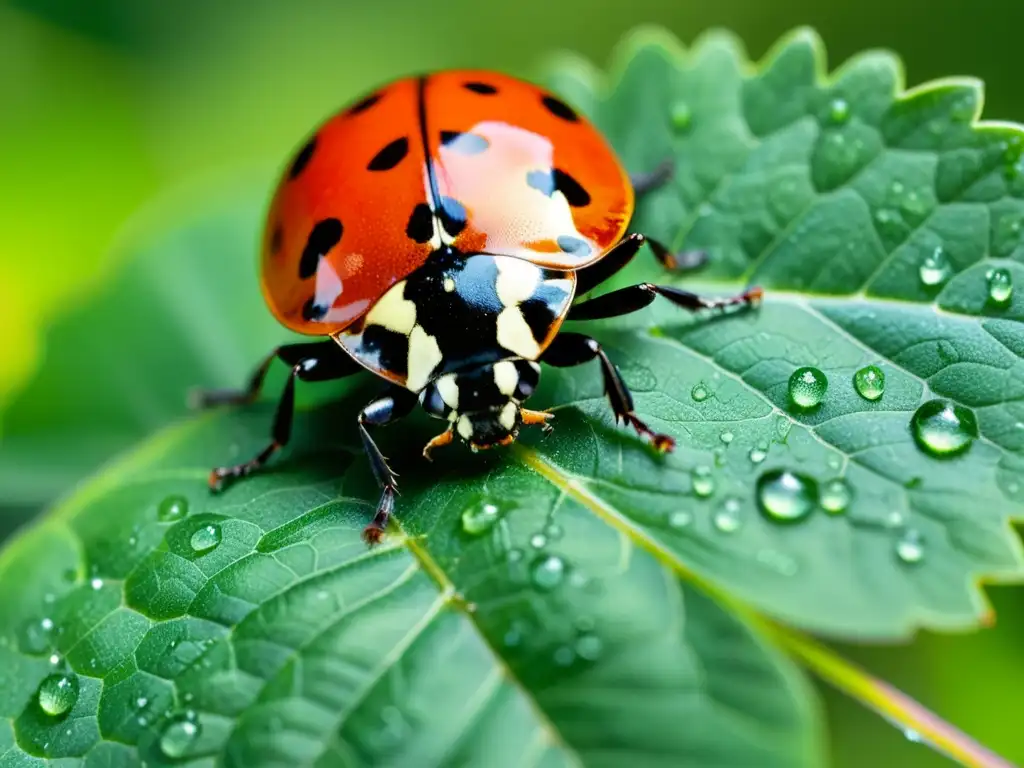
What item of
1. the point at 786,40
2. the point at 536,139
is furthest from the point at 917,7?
the point at 536,139

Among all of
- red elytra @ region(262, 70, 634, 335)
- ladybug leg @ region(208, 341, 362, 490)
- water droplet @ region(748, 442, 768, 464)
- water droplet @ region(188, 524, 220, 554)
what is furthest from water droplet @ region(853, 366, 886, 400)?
water droplet @ region(188, 524, 220, 554)

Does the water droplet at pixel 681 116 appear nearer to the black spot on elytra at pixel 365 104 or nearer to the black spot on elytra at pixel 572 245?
the black spot on elytra at pixel 572 245

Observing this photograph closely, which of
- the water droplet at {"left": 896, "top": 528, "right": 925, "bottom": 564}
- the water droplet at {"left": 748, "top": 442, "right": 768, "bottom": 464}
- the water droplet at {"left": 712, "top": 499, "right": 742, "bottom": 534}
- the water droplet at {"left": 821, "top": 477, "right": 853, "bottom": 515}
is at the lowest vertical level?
the water droplet at {"left": 896, "top": 528, "right": 925, "bottom": 564}

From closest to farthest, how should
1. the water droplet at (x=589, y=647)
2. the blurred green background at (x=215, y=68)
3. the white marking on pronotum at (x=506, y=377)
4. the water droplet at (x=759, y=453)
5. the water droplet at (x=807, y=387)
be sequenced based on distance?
the water droplet at (x=589, y=647)
the water droplet at (x=759, y=453)
the water droplet at (x=807, y=387)
the white marking on pronotum at (x=506, y=377)
the blurred green background at (x=215, y=68)

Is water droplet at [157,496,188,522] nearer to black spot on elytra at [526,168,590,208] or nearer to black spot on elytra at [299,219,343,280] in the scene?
black spot on elytra at [299,219,343,280]

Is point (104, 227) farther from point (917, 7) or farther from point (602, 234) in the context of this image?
point (917, 7)

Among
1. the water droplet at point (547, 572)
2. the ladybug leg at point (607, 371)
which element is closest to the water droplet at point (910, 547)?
the ladybug leg at point (607, 371)

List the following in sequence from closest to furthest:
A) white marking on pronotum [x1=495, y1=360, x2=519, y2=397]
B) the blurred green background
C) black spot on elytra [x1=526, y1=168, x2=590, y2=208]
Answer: white marking on pronotum [x1=495, y1=360, x2=519, y2=397]
black spot on elytra [x1=526, y1=168, x2=590, y2=208]
the blurred green background
